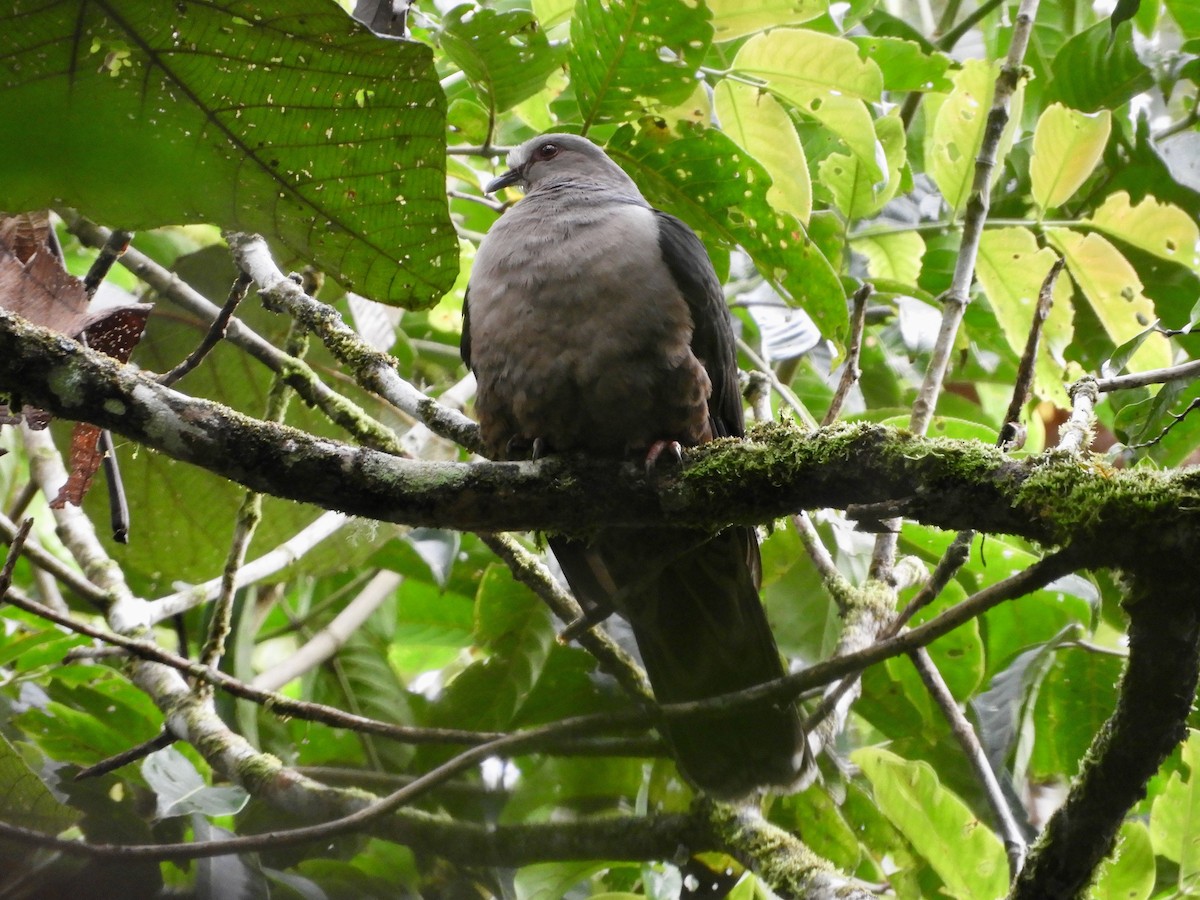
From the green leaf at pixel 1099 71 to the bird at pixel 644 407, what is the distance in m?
1.80

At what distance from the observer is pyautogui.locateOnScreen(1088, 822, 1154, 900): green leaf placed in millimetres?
2193

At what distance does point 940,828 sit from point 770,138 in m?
2.08

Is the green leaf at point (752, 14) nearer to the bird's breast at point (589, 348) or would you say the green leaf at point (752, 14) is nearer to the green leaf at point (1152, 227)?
the bird's breast at point (589, 348)

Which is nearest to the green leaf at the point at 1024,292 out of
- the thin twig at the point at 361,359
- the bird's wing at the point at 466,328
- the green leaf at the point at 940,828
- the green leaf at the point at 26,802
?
the green leaf at the point at 940,828

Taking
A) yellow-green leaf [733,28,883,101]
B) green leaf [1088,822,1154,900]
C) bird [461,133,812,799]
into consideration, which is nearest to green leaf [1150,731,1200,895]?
green leaf [1088,822,1154,900]

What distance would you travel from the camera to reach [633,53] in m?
3.13

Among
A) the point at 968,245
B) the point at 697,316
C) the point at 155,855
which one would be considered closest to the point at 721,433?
the point at 697,316

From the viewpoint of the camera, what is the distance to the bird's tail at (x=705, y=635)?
111 inches

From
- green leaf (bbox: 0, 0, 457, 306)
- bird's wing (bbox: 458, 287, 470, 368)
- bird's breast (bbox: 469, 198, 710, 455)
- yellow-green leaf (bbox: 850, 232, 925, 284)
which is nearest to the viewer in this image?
green leaf (bbox: 0, 0, 457, 306)

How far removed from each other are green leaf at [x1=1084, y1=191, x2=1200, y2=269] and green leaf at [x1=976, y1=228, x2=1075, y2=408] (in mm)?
238

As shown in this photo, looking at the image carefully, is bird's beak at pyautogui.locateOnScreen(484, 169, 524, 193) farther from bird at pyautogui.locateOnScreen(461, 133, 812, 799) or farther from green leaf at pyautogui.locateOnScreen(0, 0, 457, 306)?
green leaf at pyautogui.locateOnScreen(0, 0, 457, 306)

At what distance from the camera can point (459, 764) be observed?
2357mm

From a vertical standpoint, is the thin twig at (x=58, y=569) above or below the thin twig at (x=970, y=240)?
below

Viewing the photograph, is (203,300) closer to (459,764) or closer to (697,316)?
(697,316)
